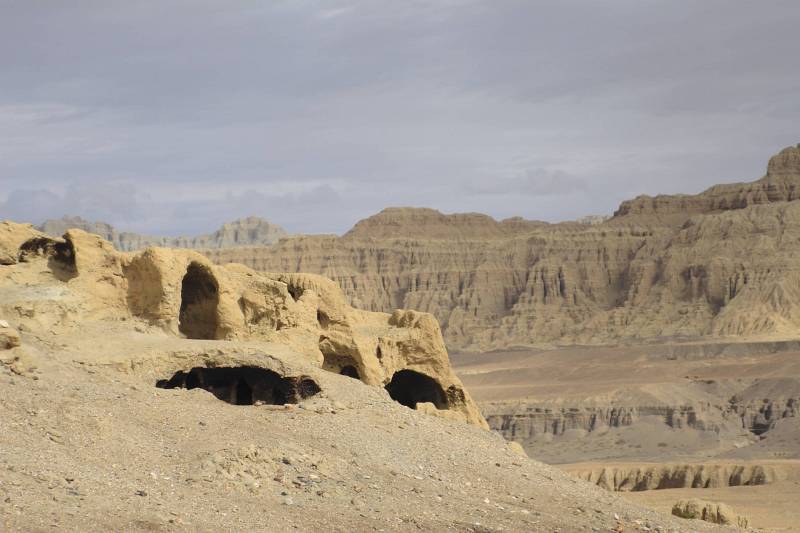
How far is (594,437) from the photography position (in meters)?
71.4

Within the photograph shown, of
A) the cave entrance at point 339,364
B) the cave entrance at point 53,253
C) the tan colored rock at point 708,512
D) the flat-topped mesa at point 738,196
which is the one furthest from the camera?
the flat-topped mesa at point 738,196

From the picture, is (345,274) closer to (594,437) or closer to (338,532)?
(594,437)

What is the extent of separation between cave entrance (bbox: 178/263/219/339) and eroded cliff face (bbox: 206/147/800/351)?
9271 cm

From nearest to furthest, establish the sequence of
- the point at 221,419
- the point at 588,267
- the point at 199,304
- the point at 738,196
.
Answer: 1. the point at 221,419
2. the point at 199,304
3. the point at 738,196
4. the point at 588,267

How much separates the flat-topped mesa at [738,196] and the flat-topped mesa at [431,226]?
53.6ft

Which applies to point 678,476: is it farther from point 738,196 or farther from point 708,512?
point 738,196

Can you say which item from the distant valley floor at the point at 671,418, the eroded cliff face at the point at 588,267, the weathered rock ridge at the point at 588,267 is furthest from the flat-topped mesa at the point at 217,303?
the eroded cliff face at the point at 588,267

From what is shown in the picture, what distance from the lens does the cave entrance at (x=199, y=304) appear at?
72.3ft

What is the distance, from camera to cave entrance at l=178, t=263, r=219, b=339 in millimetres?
22047

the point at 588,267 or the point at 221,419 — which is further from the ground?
the point at 588,267

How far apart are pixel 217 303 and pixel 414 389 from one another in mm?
6273

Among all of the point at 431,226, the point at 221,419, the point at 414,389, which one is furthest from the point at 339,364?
the point at 431,226

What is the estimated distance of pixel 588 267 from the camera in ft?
454

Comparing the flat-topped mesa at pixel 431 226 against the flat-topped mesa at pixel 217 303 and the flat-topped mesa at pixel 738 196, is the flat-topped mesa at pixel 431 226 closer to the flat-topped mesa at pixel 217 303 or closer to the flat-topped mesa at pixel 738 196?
the flat-topped mesa at pixel 738 196
